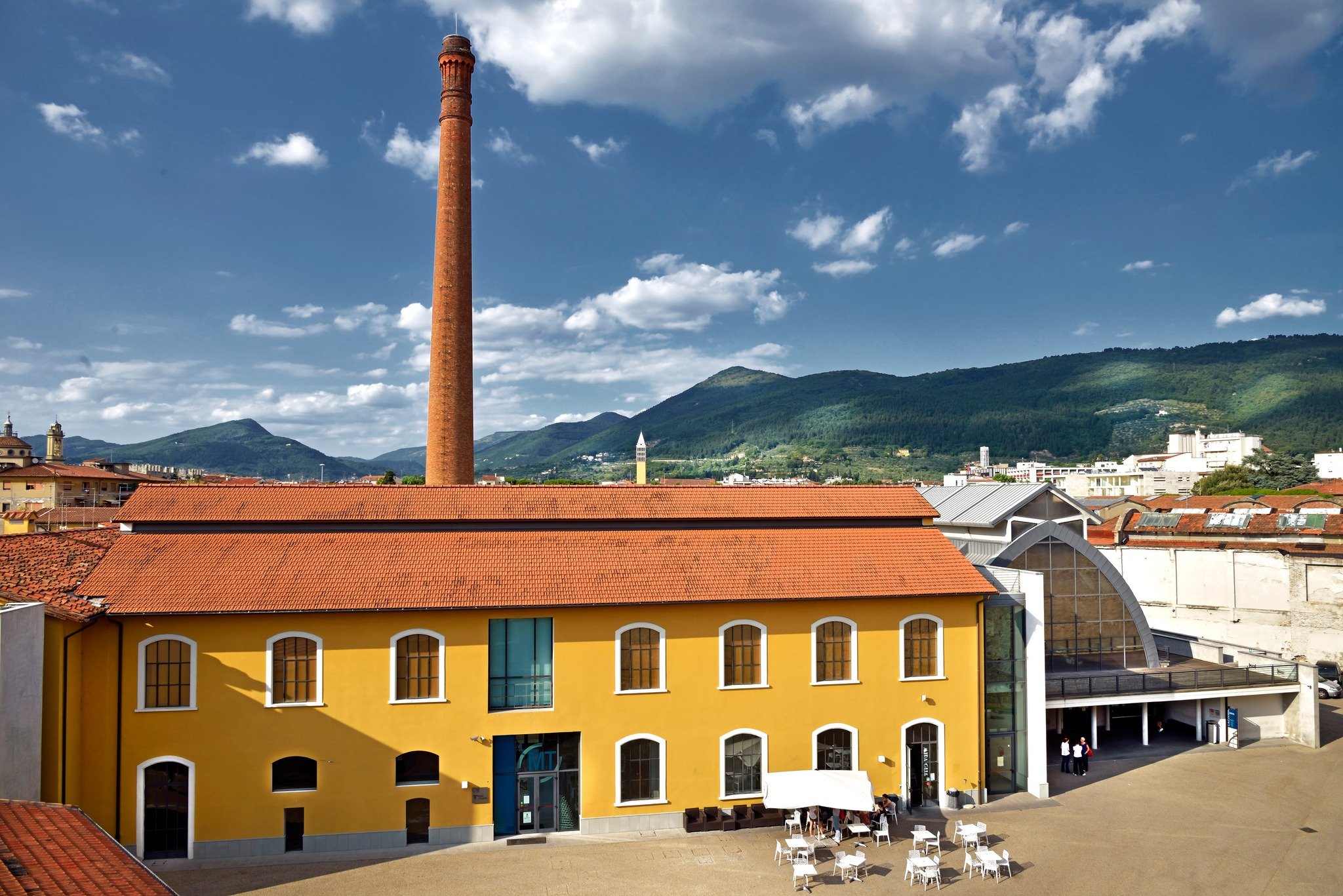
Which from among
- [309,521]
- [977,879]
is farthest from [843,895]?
[309,521]

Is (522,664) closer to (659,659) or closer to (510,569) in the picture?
(510,569)

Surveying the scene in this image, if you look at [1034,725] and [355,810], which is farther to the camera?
[1034,725]

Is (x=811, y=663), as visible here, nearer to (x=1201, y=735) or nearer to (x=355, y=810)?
(x=355, y=810)

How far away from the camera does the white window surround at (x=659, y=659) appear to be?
23.1m

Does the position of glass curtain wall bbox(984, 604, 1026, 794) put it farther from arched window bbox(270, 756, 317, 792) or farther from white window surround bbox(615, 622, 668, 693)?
arched window bbox(270, 756, 317, 792)

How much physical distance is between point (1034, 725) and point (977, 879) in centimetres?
721

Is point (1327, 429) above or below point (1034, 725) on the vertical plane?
above

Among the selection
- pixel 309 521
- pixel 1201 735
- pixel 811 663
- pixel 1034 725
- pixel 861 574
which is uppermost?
pixel 309 521

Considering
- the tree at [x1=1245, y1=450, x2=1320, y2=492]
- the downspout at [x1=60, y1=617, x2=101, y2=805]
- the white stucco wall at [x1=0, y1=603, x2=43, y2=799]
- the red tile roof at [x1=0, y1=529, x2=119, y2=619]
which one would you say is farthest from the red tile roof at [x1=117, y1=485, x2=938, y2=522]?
the tree at [x1=1245, y1=450, x2=1320, y2=492]

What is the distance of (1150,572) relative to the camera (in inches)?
1848

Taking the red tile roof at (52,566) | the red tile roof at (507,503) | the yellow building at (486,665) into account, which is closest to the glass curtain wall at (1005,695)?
the yellow building at (486,665)

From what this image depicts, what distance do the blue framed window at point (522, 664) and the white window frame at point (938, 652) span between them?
1092cm

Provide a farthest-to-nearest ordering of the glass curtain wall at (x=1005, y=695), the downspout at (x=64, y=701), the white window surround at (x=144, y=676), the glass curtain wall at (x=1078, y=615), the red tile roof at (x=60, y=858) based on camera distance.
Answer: the glass curtain wall at (x=1078, y=615), the glass curtain wall at (x=1005, y=695), the white window surround at (x=144, y=676), the downspout at (x=64, y=701), the red tile roof at (x=60, y=858)

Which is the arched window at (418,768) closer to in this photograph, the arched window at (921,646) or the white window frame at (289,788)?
the white window frame at (289,788)
